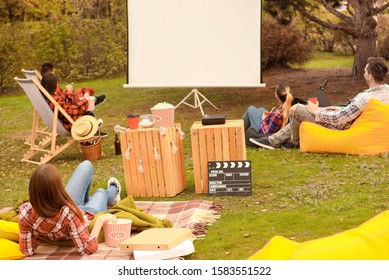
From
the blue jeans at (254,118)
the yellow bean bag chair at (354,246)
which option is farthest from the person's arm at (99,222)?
the blue jeans at (254,118)

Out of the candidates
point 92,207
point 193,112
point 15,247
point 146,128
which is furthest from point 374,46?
point 15,247

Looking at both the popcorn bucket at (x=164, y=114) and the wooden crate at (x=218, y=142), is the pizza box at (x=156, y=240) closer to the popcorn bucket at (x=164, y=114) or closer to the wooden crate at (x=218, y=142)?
the wooden crate at (x=218, y=142)

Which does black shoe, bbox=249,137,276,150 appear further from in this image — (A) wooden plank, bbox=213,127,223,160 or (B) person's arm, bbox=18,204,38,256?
(B) person's arm, bbox=18,204,38,256

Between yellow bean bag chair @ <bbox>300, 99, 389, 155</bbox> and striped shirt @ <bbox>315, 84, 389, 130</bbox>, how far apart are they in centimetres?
6

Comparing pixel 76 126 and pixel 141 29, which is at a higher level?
pixel 141 29

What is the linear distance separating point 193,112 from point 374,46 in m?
3.39

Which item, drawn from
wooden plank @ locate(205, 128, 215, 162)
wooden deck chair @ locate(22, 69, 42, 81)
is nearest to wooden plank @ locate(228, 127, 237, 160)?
wooden plank @ locate(205, 128, 215, 162)

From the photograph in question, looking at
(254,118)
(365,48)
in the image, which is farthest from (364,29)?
(254,118)

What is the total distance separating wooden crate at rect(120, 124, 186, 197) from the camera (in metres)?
6.77

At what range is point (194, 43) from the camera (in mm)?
12156

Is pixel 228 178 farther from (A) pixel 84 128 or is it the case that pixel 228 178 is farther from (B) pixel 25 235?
(A) pixel 84 128

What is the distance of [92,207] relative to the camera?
580 centimetres

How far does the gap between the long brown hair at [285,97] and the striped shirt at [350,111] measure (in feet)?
1.75
